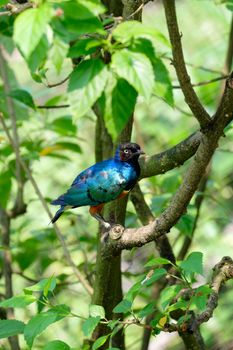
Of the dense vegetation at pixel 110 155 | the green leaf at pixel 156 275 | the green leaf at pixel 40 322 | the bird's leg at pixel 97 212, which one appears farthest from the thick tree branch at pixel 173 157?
the green leaf at pixel 40 322

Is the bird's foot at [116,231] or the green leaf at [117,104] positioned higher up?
the green leaf at [117,104]

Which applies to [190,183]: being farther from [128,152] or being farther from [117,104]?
[128,152]

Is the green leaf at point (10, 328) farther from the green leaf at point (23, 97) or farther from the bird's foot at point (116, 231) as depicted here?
the green leaf at point (23, 97)

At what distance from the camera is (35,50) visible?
1570 mm

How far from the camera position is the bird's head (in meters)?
3.14

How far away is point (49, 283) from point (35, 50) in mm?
1105

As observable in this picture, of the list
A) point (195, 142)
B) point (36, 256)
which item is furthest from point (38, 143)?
point (195, 142)

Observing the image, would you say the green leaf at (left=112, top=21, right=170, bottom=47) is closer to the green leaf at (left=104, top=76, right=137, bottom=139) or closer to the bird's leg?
the green leaf at (left=104, top=76, right=137, bottom=139)

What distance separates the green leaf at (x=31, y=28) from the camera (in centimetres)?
151

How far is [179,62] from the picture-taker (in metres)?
1.97

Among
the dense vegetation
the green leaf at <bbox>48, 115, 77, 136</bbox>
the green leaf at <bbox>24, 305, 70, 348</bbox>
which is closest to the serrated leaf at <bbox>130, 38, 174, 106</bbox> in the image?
the dense vegetation

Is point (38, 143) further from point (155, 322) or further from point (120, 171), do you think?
point (155, 322)

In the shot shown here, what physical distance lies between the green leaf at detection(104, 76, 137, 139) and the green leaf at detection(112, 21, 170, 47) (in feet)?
0.33

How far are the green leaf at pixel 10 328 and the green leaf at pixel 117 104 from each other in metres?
1.16
